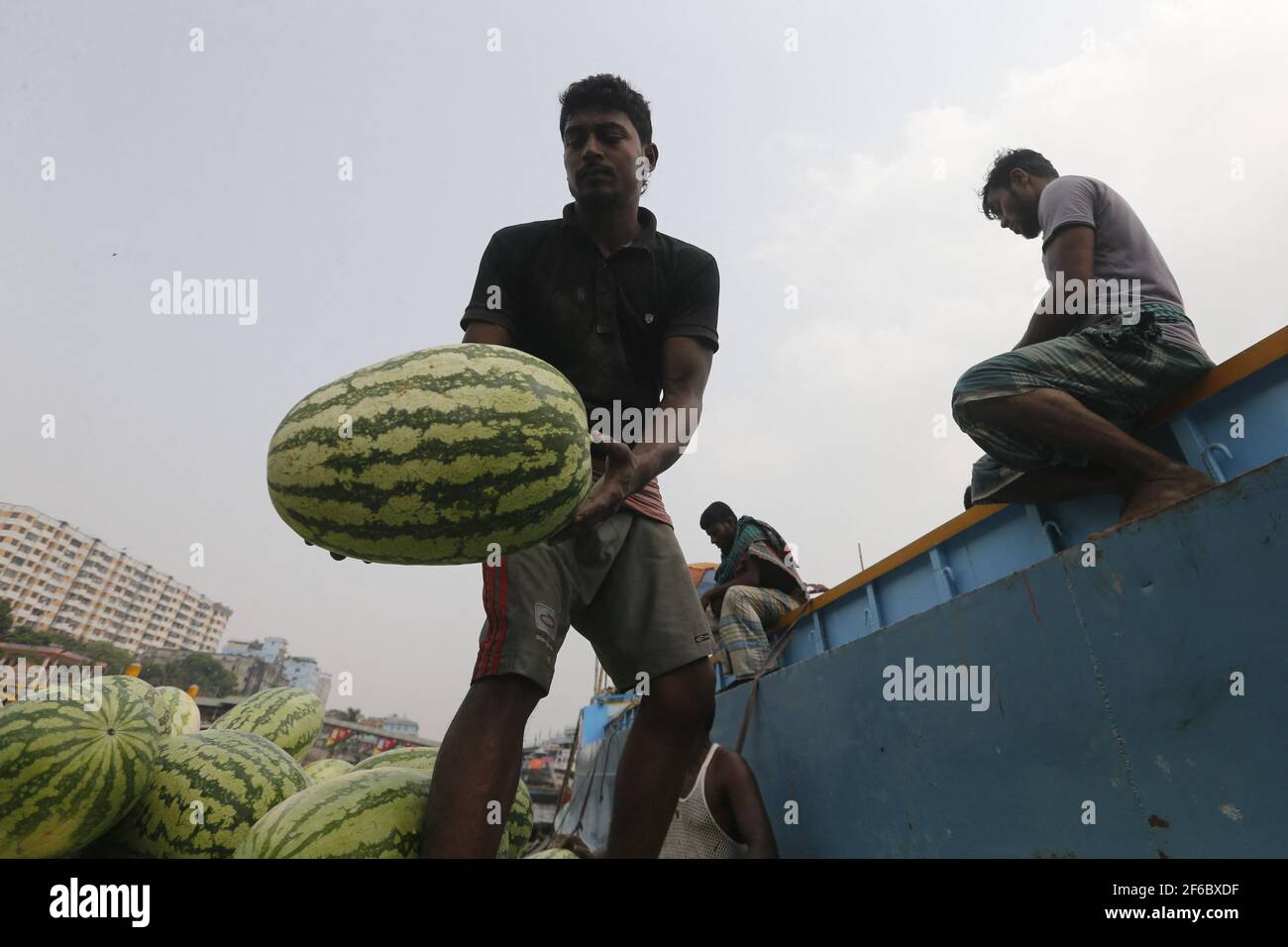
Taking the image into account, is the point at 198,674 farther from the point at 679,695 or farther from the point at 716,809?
the point at 679,695

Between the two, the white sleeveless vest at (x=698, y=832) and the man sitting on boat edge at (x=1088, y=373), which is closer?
the man sitting on boat edge at (x=1088, y=373)

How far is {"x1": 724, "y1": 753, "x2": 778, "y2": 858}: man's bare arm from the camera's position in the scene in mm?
3332

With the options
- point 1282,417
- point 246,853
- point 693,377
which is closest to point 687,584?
point 693,377

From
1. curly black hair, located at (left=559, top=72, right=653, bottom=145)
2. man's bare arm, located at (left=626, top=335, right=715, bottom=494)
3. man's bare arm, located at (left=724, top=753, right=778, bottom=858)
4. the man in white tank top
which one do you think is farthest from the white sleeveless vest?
curly black hair, located at (left=559, top=72, right=653, bottom=145)

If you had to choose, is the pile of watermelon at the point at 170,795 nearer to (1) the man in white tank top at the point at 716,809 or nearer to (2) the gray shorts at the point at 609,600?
(2) the gray shorts at the point at 609,600

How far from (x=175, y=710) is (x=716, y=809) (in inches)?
114

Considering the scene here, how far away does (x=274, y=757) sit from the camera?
2273 mm

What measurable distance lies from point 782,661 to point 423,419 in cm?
389

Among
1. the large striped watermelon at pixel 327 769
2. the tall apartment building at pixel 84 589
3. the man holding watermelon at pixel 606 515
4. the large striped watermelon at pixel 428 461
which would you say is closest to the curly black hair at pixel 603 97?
the man holding watermelon at pixel 606 515

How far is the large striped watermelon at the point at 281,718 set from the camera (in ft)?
9.98

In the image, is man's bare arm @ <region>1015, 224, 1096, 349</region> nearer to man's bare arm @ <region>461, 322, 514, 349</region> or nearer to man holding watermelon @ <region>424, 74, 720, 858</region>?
man holding watermelon @ <region>424, 74, 720, 858</region>

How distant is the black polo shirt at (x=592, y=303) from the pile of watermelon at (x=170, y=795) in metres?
1.44

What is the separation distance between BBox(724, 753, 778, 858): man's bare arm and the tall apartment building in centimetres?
8406

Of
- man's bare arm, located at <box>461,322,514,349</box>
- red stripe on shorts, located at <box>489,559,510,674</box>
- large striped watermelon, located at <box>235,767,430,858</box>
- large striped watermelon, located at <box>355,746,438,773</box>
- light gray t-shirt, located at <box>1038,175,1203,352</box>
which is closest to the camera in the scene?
large striped watermelon, located at <box>235,767,430,858</box>
